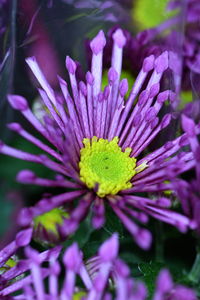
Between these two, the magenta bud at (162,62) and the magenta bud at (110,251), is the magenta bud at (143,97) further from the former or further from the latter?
the magenta bud at (110,251)

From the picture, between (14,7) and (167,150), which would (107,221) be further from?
(14,7)

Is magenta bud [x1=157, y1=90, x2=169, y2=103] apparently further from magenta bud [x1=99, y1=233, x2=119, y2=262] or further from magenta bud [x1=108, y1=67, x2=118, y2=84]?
magenta bud [x1=99, y1=233, x2=119, y2=262]

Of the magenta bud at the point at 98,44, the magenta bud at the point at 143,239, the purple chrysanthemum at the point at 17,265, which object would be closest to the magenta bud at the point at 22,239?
the purple chrysanthemum at the point at 17,265

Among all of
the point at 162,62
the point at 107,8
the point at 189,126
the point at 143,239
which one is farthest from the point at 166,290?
the point at 107,8

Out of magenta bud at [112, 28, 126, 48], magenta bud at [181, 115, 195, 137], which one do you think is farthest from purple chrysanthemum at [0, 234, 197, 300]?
magenta bud at [112, 28, 126, 48]

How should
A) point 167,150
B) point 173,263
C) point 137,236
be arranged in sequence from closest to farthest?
point 137,236
point 167,150
point 173,263

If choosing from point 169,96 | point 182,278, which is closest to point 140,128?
point 169,96
